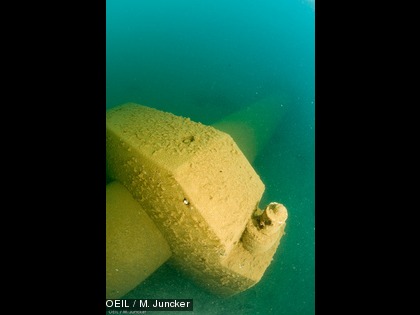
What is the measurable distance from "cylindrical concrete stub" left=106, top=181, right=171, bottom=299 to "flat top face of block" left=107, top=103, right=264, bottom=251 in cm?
23

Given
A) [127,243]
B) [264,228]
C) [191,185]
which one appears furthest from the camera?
[264,228]

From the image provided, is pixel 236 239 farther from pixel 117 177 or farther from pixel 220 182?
pixel 117 177

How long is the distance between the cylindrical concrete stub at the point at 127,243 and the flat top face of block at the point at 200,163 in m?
0.23

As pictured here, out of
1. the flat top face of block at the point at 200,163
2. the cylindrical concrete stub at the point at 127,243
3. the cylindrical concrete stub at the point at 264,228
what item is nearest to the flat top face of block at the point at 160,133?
the flat top face of block at the point at 200,163

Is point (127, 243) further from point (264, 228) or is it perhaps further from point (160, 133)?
point (264, 228)

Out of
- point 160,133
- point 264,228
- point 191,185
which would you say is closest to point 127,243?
point 191,185

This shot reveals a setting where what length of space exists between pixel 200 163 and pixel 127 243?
558 millimetres

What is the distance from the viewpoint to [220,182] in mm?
1497

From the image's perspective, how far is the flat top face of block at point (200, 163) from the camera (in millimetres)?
1403

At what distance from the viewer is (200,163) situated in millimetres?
1447

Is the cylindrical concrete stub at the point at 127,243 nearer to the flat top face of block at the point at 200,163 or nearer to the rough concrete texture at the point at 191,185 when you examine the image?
the rough concrete texture at the point at 191,185

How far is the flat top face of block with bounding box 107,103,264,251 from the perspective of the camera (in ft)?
4.60

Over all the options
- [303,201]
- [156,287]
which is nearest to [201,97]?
[303,201]

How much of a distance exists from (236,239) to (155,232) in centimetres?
44
